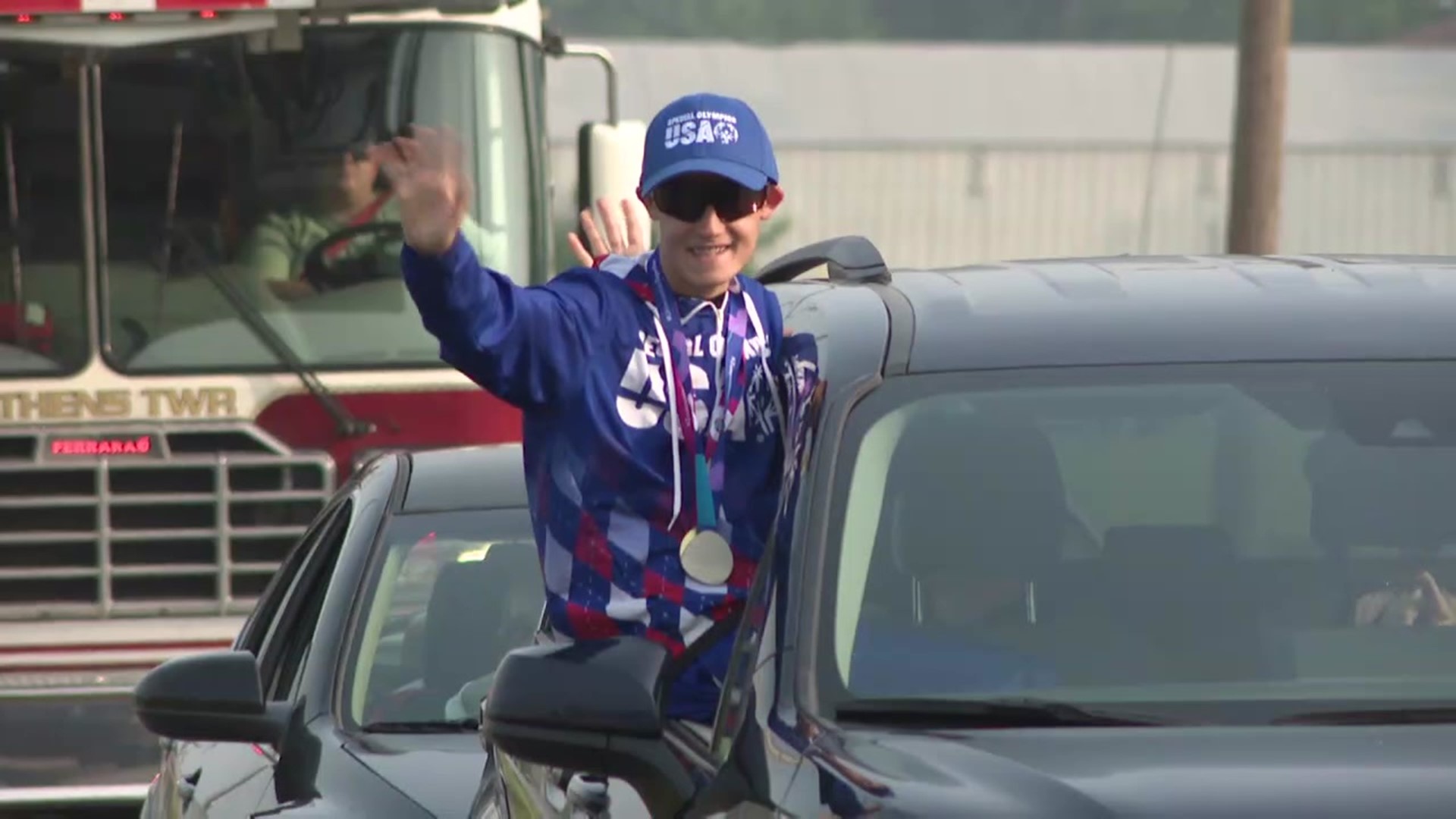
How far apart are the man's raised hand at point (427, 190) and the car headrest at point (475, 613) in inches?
90.6

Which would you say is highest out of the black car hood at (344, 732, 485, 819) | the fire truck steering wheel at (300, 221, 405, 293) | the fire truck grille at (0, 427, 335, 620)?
the fire truck steering wheel at (300, 221, 405, 293)

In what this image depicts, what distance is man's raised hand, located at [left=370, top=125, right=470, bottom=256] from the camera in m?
4.12

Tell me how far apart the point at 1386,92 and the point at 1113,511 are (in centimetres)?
3764

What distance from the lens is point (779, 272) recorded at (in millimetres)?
5105

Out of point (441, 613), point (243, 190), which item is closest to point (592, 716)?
point (441, 613)

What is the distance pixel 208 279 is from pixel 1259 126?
31.4 feet

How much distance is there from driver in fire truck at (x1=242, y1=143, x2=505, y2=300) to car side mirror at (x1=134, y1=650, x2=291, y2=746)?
4505mm

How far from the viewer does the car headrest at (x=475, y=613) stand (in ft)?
20.9

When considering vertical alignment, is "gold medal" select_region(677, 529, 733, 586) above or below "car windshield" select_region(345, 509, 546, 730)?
above

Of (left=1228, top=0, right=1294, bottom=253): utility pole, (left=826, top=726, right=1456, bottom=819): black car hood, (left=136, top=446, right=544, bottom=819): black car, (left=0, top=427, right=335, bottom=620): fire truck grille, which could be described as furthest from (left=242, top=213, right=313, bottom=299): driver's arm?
(left=1228, top=0, right=1294, bottom=253): utility pole

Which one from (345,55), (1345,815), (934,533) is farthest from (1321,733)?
(345,55)

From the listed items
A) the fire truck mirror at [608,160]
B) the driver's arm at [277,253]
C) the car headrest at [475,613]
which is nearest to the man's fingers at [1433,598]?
the car headrest at [475,613]

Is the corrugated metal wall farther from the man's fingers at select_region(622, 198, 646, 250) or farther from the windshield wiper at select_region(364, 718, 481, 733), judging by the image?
the man's fingers at select_region(622, 198, 646, 250)

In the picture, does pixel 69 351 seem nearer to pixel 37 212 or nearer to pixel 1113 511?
pixel 37 212
